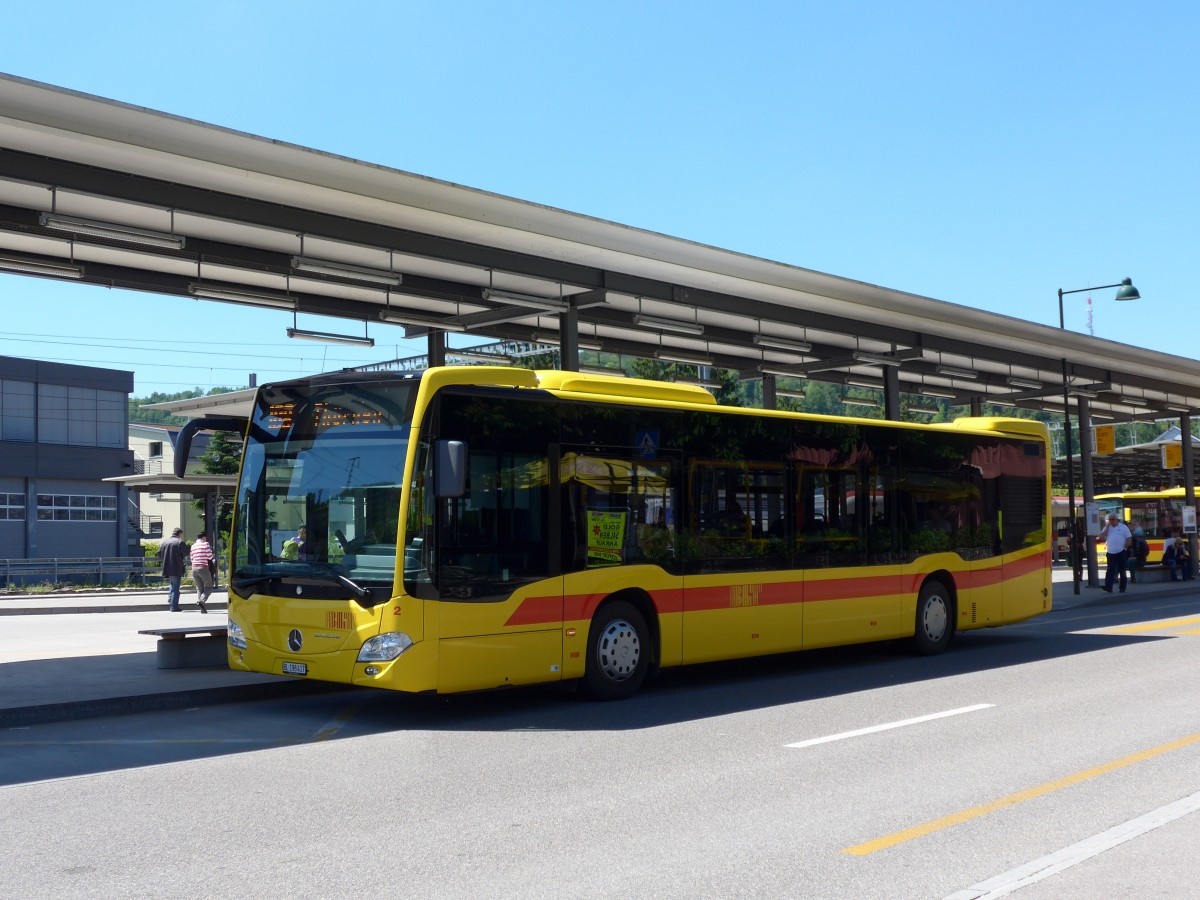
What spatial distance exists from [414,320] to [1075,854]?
15.0m

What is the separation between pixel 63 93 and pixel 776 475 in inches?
322

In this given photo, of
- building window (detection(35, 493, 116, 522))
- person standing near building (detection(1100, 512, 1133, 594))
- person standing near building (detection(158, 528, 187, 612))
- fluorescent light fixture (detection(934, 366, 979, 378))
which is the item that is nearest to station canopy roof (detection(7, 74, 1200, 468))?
fluorescent light fixture (detection(934, 366, 979, 378))

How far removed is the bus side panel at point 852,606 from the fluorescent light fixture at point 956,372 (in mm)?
12456

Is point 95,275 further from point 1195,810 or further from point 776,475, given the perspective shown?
point 1195,810

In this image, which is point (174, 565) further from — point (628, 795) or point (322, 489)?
point (628, 795)

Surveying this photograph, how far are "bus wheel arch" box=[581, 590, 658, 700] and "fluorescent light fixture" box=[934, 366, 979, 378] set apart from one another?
54.1ft

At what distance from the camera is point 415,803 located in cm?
753

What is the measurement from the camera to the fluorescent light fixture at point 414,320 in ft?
63.1

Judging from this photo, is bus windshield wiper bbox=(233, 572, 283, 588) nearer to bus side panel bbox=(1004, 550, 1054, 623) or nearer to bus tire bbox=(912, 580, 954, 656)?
bus tire bbox=(912, 580, 954, 656)

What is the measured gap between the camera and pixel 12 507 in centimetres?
5609

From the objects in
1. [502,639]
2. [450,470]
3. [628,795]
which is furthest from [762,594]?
[628,795]

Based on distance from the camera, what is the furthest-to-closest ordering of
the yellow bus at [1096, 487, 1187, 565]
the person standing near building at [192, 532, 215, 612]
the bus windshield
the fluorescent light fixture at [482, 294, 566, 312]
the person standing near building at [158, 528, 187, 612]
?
the yellow bus at [1096, 487, 1187, 565]
the person standing near building at [158, 528, 187, 612]
the person standing near building at [192, 532, 215, 612]
the fluorescent light fixture at [482, 294, 566, 312]
the bus windshield

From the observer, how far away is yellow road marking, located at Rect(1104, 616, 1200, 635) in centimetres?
1911

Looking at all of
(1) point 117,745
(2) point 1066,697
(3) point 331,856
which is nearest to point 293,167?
(1) point 117,745
